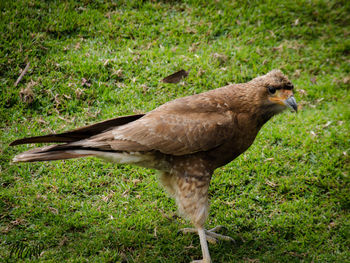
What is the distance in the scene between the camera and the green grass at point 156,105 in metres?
4.12

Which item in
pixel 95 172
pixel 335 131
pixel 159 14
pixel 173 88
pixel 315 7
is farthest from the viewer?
pixel 315 7

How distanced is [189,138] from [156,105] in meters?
1.93

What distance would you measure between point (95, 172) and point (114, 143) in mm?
1144

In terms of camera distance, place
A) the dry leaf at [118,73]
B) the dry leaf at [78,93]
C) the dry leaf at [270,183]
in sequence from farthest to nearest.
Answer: the dry leaf at [118,73] < the dry leaf at [78,93] < the dry leaf at [270,183]

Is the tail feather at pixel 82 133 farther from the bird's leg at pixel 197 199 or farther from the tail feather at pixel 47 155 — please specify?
the bird's leg at pixel 197 199

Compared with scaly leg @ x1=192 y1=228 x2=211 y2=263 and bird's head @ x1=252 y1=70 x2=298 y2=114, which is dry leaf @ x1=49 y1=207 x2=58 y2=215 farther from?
bird's head @ x1=252 y1=70 x2=298 y2=114

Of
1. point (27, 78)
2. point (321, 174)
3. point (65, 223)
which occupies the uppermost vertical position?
point (27, 78)

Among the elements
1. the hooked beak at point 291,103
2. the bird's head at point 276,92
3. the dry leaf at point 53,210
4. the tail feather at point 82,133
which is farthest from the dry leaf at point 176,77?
the dry leaf at point 53,210

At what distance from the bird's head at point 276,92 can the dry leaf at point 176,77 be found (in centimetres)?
215

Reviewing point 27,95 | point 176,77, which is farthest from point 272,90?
point 27,95

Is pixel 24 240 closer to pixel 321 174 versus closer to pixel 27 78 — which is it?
pixel 27 78

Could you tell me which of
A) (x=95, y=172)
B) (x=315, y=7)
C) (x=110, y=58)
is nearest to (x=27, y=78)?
(x=110, y=58)

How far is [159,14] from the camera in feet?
22.5

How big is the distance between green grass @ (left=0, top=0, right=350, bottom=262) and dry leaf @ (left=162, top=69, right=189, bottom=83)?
130 mm
